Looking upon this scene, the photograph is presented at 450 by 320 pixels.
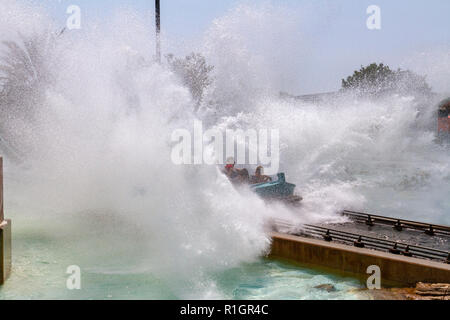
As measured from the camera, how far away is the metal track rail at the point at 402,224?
9062mm

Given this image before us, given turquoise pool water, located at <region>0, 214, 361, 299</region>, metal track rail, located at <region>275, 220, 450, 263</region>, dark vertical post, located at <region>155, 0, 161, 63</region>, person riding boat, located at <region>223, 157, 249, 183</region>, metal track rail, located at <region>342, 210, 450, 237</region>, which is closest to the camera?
turquoise pool water, located at <region>0, 214, 361, 299</region>

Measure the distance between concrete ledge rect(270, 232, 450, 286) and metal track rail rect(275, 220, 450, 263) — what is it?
0.21 m

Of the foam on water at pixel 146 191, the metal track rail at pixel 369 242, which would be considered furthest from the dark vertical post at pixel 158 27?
the metal track rail at pixel 369 242

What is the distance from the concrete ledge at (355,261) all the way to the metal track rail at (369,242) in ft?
0.68

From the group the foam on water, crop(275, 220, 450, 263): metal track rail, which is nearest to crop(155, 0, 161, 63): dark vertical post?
the foam on water

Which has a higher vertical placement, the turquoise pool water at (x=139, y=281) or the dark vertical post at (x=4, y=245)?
the dark vertical post at (x=4, y=245)

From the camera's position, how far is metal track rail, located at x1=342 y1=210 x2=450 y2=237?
906 centimetres

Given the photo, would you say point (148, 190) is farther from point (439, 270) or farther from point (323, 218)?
point (439, 270)

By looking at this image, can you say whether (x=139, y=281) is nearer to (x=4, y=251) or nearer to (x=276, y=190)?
(x=4, y=251)

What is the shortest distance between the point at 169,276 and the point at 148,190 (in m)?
3.34

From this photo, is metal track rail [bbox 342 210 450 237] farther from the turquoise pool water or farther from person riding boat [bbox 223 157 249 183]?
the turquoise pool water

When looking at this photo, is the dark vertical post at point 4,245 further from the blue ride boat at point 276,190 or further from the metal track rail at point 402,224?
the metal track rail at point 402,224

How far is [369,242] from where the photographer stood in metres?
7.95
